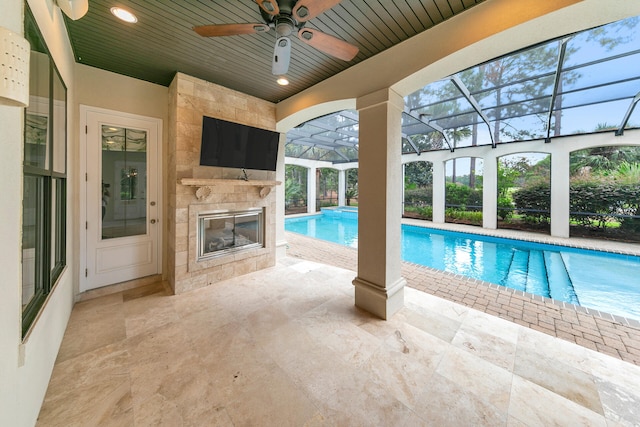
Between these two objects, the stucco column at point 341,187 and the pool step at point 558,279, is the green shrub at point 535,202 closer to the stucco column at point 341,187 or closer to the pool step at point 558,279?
the pool step at point 558,279

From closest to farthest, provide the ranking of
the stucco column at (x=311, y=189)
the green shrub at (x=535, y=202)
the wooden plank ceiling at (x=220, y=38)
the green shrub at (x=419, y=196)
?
1. the wooden plank ceiling at (x=220, y=38)
2. the green shrub at (x=535, y=202)
3. the green shrub at (x=419, y=196)
4. the stucco column at (x=311, y=189)

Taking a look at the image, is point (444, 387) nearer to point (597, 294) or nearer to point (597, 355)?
point (597, 355)

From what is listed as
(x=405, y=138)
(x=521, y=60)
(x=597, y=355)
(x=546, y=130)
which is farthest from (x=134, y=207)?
(x=546, y=130)

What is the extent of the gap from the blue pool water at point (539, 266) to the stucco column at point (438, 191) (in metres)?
1.34

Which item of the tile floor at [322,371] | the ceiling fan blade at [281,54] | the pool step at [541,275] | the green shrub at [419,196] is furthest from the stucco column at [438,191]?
the ceiling fan blade at [281,54]

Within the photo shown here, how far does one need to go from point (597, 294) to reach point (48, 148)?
7123 mm

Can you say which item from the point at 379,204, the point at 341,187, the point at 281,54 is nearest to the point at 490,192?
the point at 341,187

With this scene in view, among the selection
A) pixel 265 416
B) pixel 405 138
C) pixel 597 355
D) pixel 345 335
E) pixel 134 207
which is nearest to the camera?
pixel 265 416

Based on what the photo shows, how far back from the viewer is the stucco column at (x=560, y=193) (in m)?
6.64

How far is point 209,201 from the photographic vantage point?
338 cm

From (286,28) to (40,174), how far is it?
205 cm

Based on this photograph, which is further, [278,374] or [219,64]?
[219,64]

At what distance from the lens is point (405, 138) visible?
8.53 metres

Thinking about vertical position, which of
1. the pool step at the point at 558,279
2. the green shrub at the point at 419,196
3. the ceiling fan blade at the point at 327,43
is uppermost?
the ceiling fan blade at the point at 327,43
